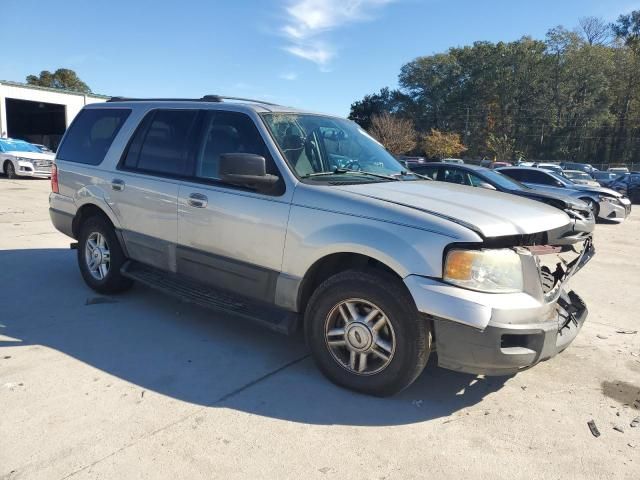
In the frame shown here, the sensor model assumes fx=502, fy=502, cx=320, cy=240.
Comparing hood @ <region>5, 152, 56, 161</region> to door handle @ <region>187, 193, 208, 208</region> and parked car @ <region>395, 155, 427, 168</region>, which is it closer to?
parked car @ <region>395, 155, 427, 168</region>

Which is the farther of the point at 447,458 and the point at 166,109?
the point at 166,109

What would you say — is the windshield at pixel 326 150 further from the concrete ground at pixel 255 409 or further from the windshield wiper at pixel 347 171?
the concrete ground at pixel 255 409

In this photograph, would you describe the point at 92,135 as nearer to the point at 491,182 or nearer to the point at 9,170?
the point at 491,182

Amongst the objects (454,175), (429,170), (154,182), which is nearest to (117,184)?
(154,182)

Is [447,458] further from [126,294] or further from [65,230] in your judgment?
[65,230]

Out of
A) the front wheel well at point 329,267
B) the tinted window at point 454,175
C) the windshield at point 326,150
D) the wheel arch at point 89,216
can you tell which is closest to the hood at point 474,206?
the windshield at point 326,150

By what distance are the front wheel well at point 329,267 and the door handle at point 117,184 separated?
7.57 feet

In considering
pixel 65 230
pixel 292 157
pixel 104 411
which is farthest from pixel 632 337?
pixel 65 230

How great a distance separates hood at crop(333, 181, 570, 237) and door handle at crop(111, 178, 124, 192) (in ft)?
7.85

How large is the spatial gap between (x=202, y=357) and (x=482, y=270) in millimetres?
2224

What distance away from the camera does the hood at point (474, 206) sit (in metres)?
3.06

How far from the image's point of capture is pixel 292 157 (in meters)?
3.82

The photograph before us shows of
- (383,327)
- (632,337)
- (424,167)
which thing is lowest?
(632,337)

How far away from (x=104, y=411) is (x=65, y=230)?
3.18 metres
